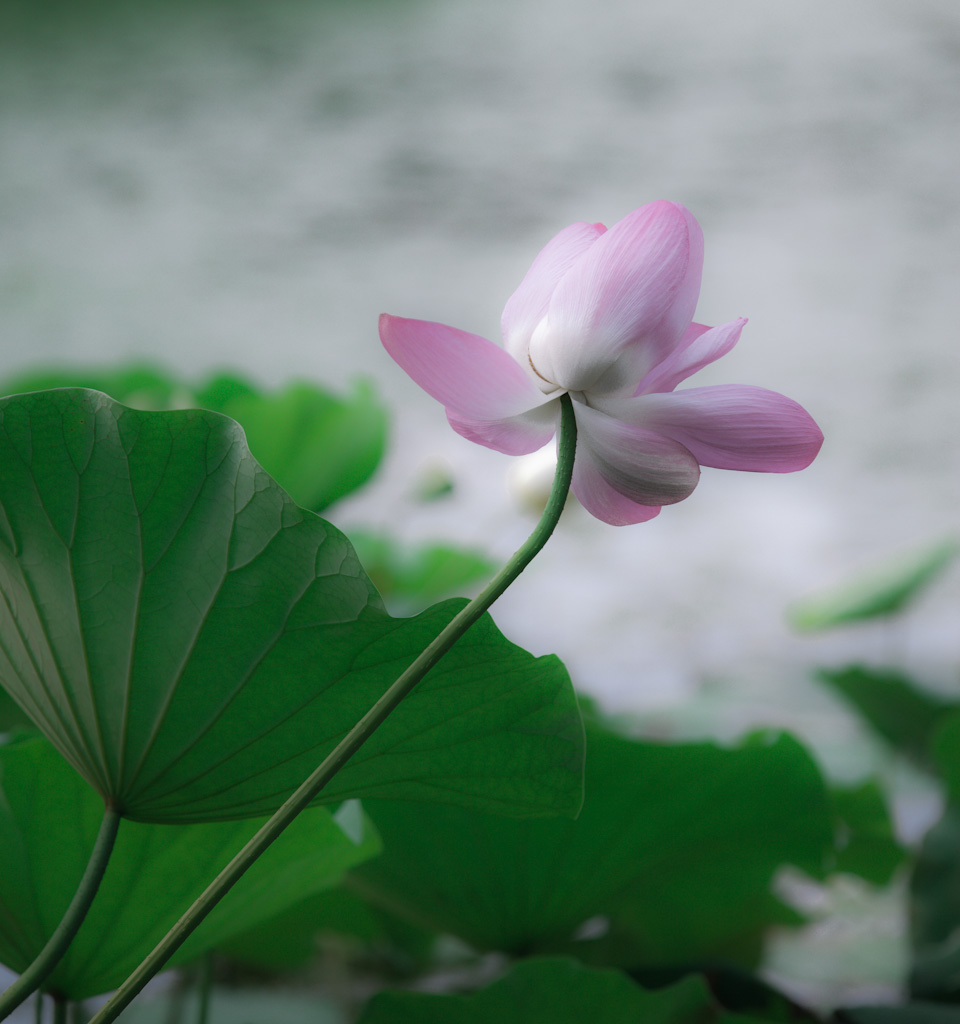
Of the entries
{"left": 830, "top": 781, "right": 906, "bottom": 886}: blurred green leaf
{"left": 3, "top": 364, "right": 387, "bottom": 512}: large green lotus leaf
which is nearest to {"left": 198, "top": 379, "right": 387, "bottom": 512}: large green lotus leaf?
{"left": 3, "top": 364, "right": 387, "bottom": 512}: large green lotus leaf

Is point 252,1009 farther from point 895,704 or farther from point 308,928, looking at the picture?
point 895,704

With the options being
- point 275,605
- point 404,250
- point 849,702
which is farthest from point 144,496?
point 404,250

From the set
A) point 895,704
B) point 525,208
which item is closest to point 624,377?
point 895,704

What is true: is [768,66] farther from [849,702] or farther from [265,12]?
[849,702]

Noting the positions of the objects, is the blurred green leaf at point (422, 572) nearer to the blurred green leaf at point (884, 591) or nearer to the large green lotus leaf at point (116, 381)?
the large green lotus leaf at point (116, 381)

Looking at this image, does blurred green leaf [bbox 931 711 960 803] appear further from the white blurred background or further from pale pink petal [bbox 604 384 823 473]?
the white blurred background

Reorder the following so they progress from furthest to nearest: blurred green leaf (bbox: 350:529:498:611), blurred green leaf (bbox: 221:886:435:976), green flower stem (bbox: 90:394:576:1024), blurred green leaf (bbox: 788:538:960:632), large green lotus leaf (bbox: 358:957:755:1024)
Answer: blurred green leaf (bbox: 788:538:960:632) < blurred green leaf (bbox: 350:529:498:611) < blurred green leaf (bbox: 221:886:435:976) < large green lotus leaf (bbox: 358:957:755:1024) < green flower stem (bbox: 90:394:576:1024)
